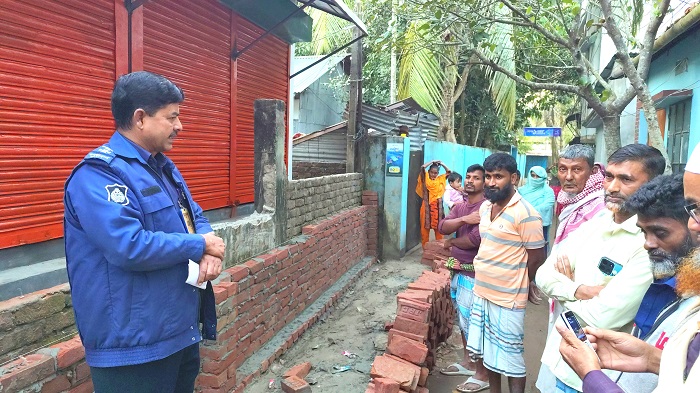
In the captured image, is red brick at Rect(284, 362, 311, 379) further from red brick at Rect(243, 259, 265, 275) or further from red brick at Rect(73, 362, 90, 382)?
red brick at Rect(73, 362, 90, 382)

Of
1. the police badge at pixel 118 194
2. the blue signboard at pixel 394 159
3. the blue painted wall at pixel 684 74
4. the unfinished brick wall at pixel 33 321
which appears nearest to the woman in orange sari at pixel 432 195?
the blue signboard at pixel 394 159

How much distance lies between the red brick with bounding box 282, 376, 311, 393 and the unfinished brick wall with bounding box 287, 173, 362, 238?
5.97 feet

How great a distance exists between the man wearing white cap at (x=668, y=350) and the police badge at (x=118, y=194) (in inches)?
64.0

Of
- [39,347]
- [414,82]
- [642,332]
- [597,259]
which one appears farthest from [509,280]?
[414,82]

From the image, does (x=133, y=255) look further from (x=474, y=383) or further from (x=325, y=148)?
(x=325, y=148)

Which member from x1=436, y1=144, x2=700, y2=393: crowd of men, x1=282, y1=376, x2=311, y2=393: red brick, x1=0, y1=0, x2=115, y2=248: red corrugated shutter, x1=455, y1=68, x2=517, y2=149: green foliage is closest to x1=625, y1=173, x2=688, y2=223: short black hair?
x1=436, y1=144, x2=700, y2=393: crowd of men

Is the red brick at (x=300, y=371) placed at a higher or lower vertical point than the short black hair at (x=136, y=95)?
lower

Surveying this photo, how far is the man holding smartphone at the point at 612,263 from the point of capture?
2.06 metres

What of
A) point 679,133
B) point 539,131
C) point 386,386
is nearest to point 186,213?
point 386,386

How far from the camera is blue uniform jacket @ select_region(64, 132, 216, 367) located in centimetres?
168

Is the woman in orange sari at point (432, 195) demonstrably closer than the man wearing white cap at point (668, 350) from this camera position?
No

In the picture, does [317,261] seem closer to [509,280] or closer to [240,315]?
[240,315]

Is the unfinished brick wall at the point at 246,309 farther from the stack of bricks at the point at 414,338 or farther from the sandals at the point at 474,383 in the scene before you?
the sandals at the point at 474,383

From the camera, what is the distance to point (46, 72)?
11.0ft
